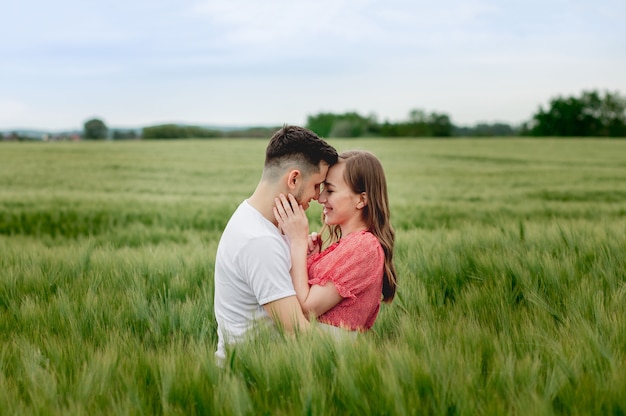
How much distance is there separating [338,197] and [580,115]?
66.4 meters

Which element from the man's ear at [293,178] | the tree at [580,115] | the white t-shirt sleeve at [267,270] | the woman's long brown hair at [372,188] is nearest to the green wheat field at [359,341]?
the white t-shirt sleeve at [267,270]

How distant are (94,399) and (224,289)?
78 centimetres

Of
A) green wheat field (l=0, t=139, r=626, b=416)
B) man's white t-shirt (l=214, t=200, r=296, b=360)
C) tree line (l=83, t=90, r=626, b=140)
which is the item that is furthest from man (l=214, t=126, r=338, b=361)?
tree line (l=83, t=90, r=626, b=140)

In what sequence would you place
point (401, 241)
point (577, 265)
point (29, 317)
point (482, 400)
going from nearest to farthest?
point (482, 400), point (29, 317), point (577, 265), point (401, 241)

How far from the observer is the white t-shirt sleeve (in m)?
2.22

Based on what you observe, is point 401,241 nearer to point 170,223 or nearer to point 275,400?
point 275,400

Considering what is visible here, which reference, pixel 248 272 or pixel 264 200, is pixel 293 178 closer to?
pixel 264 200

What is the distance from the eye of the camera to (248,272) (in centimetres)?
228

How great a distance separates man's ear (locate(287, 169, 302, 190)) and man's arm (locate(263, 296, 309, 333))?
458 mm

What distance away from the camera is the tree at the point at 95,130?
31.9 meters

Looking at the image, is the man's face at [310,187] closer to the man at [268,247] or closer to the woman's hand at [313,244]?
the man at [268,247]

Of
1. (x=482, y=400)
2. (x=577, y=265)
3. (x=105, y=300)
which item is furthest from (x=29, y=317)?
(x=577, y=265)

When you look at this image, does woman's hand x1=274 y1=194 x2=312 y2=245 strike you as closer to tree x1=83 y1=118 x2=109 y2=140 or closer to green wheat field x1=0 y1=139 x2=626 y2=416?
green wheat field x1=0 y1=139 x2=626 y2=416

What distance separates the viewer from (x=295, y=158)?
7.72ft
